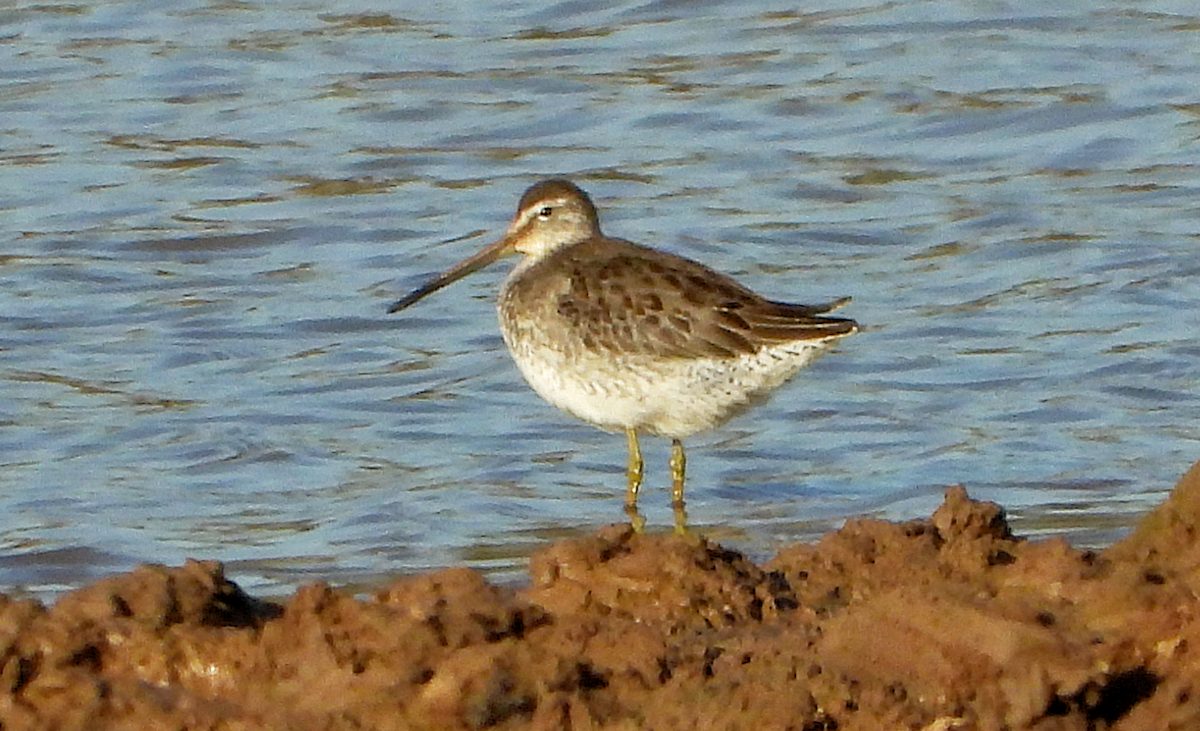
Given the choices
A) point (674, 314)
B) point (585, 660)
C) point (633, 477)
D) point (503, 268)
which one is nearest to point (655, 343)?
point (674, 314)

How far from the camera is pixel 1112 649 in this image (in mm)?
4328

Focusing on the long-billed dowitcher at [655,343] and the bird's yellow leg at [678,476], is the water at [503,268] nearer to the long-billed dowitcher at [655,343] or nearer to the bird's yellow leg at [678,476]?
the bird's yellow leg at [678,476]

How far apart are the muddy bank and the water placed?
247 cm

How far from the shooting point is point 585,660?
4227mm

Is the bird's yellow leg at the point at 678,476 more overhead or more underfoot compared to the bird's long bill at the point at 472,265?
more underfoot

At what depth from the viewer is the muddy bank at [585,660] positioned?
4.03 m

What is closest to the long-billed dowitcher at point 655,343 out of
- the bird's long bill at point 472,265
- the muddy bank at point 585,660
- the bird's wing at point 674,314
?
the bird's wing at point 674,314

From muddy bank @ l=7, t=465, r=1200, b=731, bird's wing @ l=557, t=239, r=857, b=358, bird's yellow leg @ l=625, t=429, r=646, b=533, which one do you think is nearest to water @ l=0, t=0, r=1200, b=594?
bird's yellow leg @ l=625, t=429, r=646, b=533

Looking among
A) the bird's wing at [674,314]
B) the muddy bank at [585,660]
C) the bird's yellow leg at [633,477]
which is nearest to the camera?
the muddy bank at [585,660]

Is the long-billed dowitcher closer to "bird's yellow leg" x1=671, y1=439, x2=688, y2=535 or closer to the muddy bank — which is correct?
"bird's yellow leg" x1=671, y1=439, x2=688, y2=535

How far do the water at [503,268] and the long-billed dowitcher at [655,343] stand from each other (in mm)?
413

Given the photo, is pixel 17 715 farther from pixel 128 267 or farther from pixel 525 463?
pixel 128 267

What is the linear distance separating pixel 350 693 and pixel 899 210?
762cm

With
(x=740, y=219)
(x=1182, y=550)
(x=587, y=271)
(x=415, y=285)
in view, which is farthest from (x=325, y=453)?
(x=1182, y=550)
